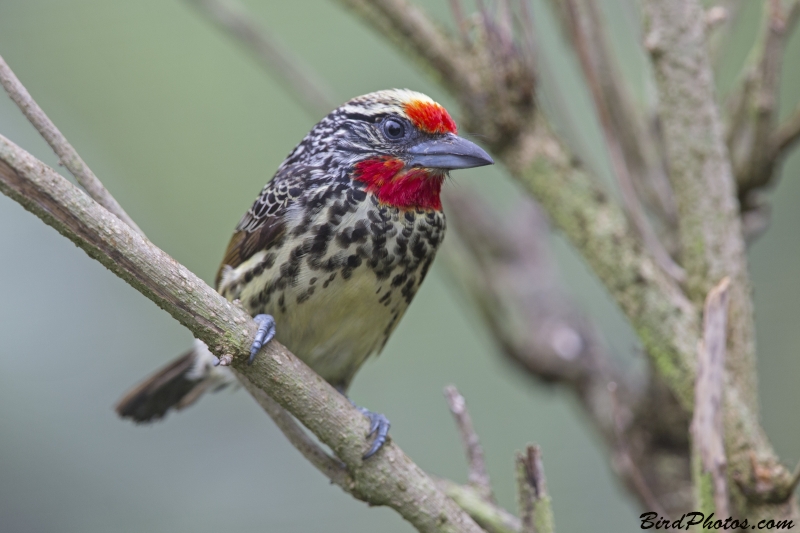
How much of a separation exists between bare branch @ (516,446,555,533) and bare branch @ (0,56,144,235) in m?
1.04

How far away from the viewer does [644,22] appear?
2.47 meters

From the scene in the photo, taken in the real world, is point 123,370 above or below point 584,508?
above

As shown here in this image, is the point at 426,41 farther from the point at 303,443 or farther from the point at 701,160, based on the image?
the point at 303,443

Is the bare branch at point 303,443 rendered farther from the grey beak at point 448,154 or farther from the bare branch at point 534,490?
the grey beak at point 448,154

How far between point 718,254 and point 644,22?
0.71 metres

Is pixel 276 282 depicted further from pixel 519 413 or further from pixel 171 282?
pixel 519 413

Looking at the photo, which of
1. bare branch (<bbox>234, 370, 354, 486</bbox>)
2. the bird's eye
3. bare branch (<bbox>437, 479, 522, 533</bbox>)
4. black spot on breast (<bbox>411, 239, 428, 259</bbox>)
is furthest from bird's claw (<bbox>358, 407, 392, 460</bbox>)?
the bird's eye

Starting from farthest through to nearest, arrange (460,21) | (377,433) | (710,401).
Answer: (460,21) < (377,433) < (710,401)

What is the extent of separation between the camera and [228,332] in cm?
178

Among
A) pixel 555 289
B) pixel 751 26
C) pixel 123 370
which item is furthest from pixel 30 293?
pixel 751 26

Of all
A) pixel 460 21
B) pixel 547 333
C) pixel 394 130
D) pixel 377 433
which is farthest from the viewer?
pixel 547 333

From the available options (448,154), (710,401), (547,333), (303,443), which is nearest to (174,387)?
(303,443)

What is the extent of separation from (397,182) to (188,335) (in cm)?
212

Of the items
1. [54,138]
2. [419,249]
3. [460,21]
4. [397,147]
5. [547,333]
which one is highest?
[54,138]
